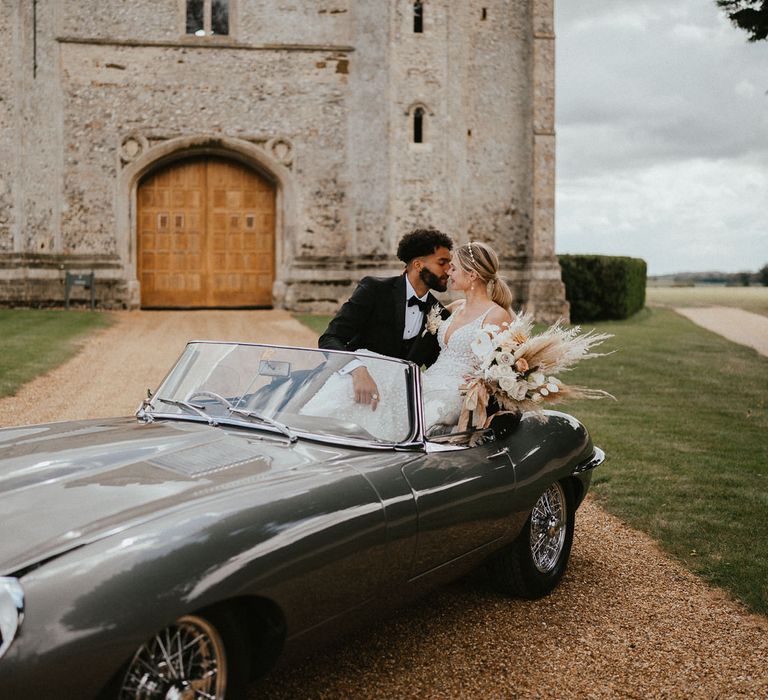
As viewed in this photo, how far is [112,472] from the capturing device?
2.93m

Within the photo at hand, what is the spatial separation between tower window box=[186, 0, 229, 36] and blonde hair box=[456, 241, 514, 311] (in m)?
17.1

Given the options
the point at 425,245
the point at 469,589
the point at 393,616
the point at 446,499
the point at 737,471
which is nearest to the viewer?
the point at 446,499

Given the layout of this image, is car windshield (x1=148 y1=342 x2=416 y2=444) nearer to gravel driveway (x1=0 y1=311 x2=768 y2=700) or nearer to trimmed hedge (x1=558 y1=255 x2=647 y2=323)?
gravel driveway (x1=0 y1=311 x2=768 y2=700)

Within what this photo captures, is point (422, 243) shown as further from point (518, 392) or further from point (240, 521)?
point (240, 521)

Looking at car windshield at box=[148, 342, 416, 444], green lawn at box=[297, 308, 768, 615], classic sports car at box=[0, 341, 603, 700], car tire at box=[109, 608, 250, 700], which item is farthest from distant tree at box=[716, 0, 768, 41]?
car tire at box=[109, 608, 250, 700]

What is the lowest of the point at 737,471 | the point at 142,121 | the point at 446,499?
the point at 737,471

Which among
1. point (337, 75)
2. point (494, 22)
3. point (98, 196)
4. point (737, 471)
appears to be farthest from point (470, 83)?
point (737, 471)

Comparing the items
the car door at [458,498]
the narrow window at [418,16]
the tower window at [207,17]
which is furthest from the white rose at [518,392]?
the tower window at [207,17]

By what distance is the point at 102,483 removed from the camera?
9.25 ft

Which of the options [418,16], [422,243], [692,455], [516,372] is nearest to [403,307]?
[422,243]

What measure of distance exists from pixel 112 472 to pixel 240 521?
0.61 metres

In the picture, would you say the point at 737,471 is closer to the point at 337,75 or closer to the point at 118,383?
the point at 118,383

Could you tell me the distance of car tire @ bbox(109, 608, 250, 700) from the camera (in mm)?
2287

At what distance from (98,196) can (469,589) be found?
1735 centimetres
